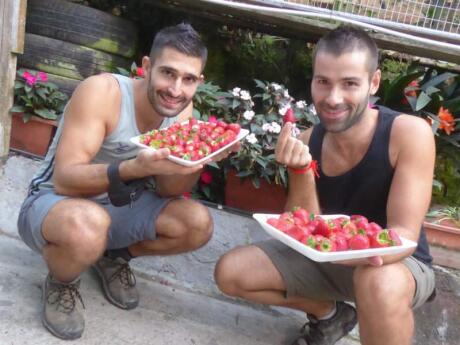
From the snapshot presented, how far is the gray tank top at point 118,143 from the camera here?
2.67m

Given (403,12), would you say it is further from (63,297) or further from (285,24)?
(63,297)

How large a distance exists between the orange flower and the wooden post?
9.75 feet

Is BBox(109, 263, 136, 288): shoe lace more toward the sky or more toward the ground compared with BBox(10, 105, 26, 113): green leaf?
more toward the ground

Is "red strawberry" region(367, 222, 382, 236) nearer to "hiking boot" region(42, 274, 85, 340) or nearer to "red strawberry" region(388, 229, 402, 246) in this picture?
"red strawberry" region(388, 229, 402, 246)

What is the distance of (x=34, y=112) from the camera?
3932 millimetres

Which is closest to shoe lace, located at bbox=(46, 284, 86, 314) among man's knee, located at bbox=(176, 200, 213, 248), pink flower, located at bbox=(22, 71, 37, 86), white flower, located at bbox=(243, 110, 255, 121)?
man's knee, located at bbox=(176, 200, 213, 248)

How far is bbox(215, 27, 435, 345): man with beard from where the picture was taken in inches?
87.0

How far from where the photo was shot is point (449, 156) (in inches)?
158

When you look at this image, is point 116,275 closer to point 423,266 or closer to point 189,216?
point 189,216

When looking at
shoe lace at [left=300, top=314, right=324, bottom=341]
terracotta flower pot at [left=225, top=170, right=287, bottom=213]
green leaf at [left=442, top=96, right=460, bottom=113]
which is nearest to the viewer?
shoe lace at [left=300, top=314, right=324, bottom=341]

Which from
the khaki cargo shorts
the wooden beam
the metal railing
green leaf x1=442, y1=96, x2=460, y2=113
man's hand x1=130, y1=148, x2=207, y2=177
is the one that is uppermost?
the metal railing

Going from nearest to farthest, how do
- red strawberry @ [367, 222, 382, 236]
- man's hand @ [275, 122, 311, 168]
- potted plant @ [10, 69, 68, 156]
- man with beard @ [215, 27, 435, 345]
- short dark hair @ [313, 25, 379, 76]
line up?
→ red strawberry @ [367, 222, 382, 236] < man with beard @ [215, 27, 435, 345] < man's hand @ [275, 122, 311, 168] < short dark hair @ [313, 25, 379, 76] < potted plant @ [10, 69, 68, 156]

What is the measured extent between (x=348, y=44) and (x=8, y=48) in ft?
7.74

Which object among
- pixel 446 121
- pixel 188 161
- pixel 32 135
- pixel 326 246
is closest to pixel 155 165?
pixel 188 161
